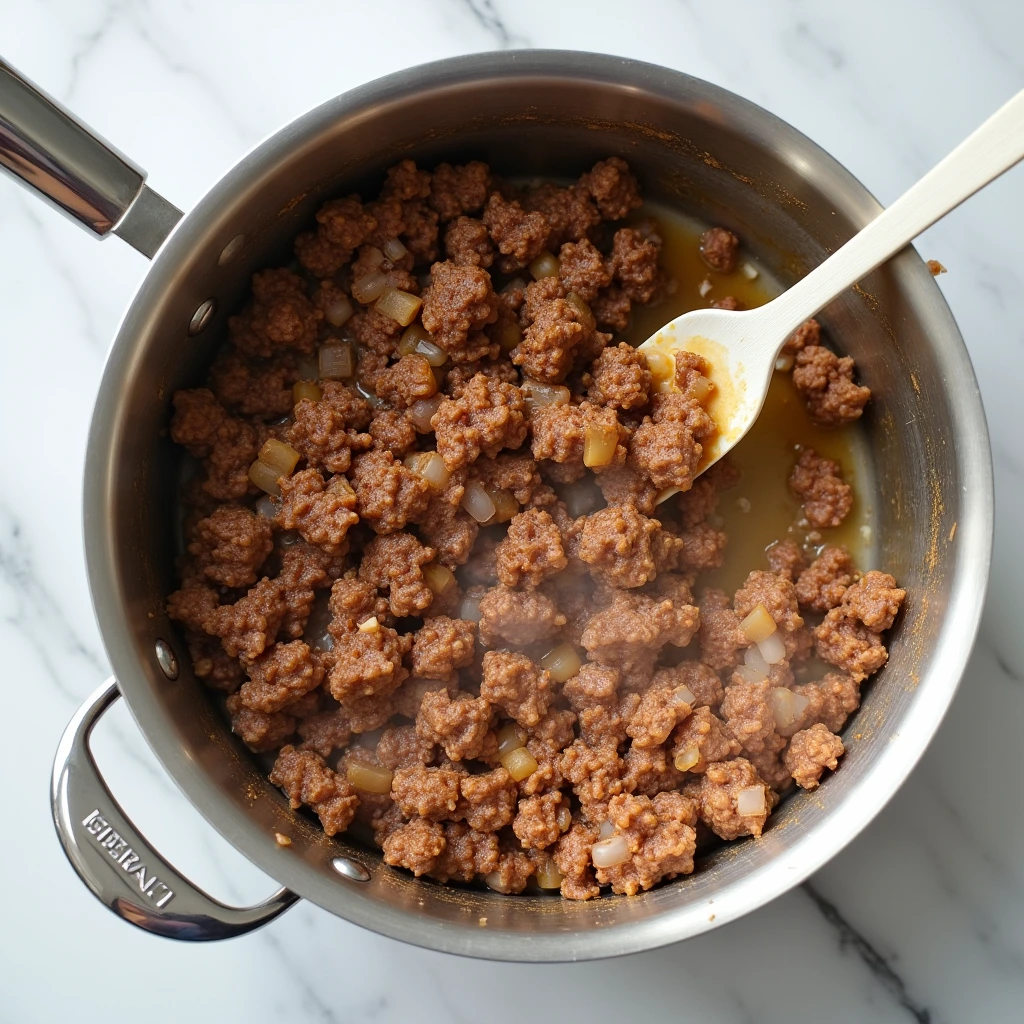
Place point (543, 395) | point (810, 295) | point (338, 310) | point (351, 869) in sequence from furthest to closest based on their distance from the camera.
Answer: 1. point (338, 310)
2. point (543, 395)
3. point (351, 869)
4. point (810, 295)

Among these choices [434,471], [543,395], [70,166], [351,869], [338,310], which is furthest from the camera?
[338,310]

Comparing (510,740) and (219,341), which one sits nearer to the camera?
(510,740)

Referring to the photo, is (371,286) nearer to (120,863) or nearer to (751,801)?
(120,863)

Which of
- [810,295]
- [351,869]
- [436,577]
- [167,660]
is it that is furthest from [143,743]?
[810,295]

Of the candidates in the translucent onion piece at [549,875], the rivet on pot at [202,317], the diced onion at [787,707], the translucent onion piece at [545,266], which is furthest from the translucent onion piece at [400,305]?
the translucent onion piece at [549,875]

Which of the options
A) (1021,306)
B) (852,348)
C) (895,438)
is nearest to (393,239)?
(852,348)

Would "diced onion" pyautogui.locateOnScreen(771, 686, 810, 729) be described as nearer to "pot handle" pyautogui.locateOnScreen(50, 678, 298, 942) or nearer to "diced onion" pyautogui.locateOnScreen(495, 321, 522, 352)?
"diced onion" pyautogui.locateOnScreen(495, 321, 522, 352)

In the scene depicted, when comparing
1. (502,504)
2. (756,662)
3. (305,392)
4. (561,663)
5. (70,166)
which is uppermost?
(70,166)

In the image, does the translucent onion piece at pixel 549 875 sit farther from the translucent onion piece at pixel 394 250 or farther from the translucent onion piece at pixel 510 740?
the translucent onion piece at pixel 394 250
